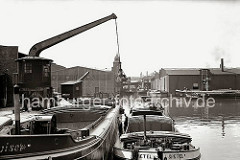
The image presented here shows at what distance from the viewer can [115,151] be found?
13203 millimetres

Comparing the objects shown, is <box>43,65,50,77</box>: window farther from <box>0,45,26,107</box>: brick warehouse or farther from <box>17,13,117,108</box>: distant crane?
<box>0,45,26,107</box>: brick warehouse

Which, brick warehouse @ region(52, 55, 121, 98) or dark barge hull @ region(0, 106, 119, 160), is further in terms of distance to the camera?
brick warehouse @ region(52, 55, 121, 98)

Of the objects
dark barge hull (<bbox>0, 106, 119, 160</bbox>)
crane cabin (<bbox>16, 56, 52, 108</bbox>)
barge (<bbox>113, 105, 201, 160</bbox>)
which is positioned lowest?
barge (<bbox>113, 105, 201, 160</bbox>)

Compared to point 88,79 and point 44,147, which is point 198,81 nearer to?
point 88,79

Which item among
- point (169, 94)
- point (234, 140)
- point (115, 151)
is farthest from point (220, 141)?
point (169, 94)

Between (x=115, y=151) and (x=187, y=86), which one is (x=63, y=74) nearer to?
(x=187, y=86)

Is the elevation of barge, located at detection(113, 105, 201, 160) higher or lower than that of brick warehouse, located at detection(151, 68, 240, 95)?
lower

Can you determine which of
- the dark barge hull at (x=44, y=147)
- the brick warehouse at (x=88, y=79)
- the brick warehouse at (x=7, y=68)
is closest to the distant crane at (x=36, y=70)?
the brick warehouse at (x=7, y=68)

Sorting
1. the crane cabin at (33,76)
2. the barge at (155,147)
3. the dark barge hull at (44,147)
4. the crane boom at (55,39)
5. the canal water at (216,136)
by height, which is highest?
the crane boom at (55,39)

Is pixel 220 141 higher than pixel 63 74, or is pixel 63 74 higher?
pixel 63 74

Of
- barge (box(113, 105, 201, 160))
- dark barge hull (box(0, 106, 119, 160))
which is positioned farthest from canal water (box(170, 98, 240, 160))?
dark barge hull (box(0, 106, 119, 160))

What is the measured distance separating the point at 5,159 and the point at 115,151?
6.36 meters

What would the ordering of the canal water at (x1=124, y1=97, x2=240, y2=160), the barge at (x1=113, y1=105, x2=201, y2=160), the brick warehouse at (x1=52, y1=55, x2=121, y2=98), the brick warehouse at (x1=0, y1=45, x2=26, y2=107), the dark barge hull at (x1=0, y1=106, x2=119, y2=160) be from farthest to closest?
1. the brick warehouse at (x1=52, y1=55, x2=121, y2=98)
2. the brick warehouse at (x1=0, y1=45, x2=26, y2=107)
3. the canal water at (x1=124, y1=97, x2=240, y2=160)
4. the barge at (x1=113, y1=105, x2=201, y2=160)
5. the dark barge hull at (x1=0, y1=106, x2=119, y2=160)

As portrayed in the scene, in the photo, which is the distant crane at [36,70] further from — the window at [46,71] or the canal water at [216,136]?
the canal water at [216,136]
